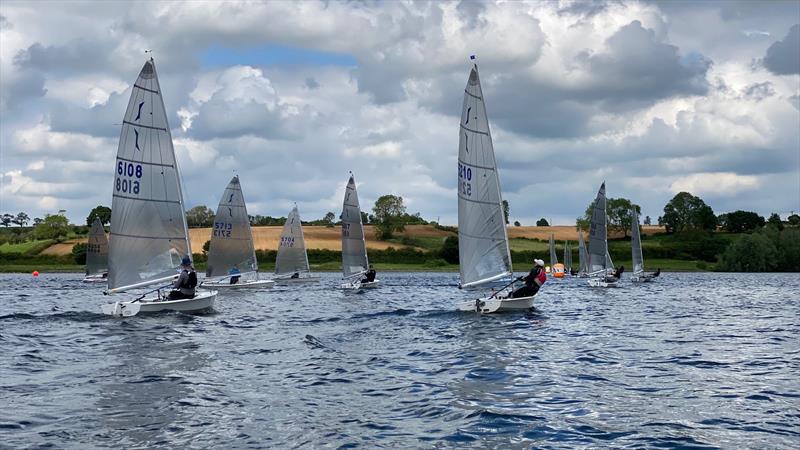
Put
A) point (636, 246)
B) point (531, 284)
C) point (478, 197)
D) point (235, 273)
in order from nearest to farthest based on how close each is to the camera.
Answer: point (531, 284) < point (478, 197) < point (235, 273) < point (636, 246)

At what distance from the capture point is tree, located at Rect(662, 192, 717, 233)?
18425 centimetres

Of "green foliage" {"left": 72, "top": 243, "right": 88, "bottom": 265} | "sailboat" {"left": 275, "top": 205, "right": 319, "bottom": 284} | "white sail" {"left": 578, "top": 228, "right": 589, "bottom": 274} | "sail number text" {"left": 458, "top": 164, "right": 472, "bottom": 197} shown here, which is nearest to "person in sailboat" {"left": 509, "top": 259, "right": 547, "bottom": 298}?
"sail number text" {"left": 458, "top": 164, "right": 472, "bottom": 197}

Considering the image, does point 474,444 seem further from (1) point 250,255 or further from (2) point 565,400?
(1) point 250,255

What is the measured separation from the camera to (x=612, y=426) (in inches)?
599

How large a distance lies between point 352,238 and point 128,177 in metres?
35.2

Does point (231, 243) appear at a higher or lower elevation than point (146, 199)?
lower

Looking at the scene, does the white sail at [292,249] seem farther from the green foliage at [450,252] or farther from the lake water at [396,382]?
the green foliage at [450,252]

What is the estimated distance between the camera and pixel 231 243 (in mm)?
65250

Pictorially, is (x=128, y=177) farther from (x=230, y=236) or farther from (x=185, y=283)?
(x=230, y=236)

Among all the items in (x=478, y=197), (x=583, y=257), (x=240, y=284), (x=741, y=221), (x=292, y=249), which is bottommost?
(x=240, y=284)

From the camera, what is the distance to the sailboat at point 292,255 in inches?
3059

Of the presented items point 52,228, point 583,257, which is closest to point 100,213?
point 52,228

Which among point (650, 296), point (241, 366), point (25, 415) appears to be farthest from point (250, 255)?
point (25, 415)

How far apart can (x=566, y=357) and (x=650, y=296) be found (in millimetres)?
36885
